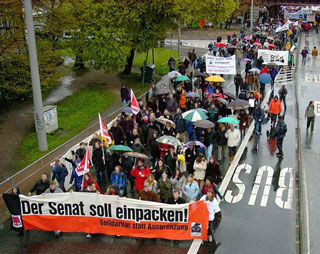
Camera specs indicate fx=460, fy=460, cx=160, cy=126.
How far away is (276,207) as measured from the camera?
44.2 ft

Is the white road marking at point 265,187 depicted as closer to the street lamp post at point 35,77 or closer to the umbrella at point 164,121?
the umbrella at point 164,121

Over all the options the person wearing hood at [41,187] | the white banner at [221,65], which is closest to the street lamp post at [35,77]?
the person wearing hood at [41,187]

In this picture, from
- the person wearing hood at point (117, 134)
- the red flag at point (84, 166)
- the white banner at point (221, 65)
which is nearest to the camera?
the red flag at point (84, 166)

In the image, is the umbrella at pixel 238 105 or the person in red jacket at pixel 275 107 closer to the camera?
the umbrella at pixel 238 105

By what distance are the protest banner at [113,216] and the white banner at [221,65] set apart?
1488cm

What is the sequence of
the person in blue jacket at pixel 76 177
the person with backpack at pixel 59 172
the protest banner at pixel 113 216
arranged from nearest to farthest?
the protest banner at pixel 113 216 → the person with backpack at pixel 59 172 → the person in blue jacket at pixel 76 177

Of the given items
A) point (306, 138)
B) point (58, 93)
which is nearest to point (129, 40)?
point (58, 93)

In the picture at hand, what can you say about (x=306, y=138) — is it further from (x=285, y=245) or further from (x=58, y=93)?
(x=58, y=93)

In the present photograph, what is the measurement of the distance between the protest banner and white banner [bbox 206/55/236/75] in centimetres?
1488

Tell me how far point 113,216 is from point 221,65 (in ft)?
50.3

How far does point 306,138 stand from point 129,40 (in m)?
13.3

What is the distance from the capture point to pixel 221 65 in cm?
2511

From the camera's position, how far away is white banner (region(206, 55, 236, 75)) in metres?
25.0

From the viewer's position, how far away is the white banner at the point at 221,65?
25.0 meters
